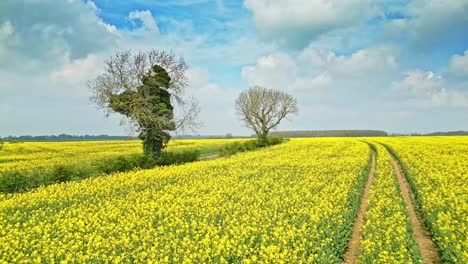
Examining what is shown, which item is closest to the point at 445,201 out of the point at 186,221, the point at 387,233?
the point at 387,233

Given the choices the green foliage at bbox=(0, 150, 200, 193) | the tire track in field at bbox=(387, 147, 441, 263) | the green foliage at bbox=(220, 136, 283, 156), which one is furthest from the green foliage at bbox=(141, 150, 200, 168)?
the tire track in field at bbox=(387, 147, 441, 263)

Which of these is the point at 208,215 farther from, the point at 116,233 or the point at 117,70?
the point at 117,70

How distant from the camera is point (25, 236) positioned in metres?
9.80

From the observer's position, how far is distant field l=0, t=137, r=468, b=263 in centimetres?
828

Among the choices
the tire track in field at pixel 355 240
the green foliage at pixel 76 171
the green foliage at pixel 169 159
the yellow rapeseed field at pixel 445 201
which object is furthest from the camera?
the green foliage at pixel 169 159

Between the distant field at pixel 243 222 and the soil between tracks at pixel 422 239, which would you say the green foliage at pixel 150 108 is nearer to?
the distant field at pixel 243 222

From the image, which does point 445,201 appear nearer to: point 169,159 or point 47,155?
point 169,159

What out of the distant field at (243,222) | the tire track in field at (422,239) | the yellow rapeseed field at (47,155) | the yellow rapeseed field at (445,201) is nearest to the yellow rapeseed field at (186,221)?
the distant field at (243,222)

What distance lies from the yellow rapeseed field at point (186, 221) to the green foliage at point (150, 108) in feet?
42.1

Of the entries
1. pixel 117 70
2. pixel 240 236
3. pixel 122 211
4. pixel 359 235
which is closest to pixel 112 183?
pixel 122 211

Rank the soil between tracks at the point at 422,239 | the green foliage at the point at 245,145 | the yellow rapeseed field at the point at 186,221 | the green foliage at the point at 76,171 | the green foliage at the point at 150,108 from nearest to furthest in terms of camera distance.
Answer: the yellow rapeseed field at the point at 186,221, the soil between tracks at the point at 422,239, the green foliage at the point at 76,171, the green foliage at the point at 150,108, the green foliage at the point at 245,145

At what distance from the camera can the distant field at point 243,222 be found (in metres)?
8.28

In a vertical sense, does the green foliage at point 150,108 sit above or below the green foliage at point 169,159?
above

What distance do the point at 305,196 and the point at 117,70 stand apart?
23260 mm
